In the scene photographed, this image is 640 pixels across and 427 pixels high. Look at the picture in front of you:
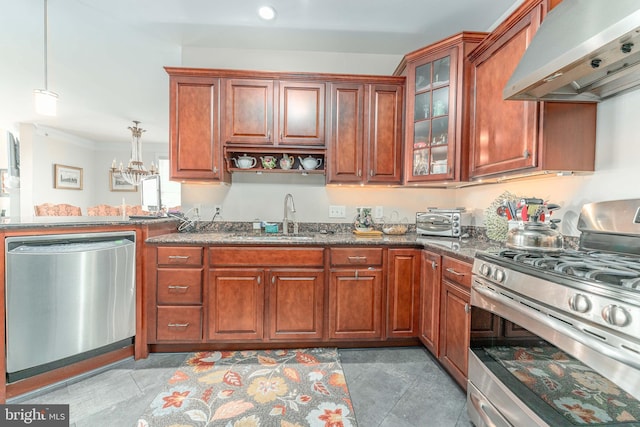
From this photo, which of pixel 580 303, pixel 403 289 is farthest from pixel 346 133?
pixel 580 303

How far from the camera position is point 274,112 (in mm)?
2438

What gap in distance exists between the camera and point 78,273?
1.76 metres

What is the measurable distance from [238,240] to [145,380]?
42.4 inches

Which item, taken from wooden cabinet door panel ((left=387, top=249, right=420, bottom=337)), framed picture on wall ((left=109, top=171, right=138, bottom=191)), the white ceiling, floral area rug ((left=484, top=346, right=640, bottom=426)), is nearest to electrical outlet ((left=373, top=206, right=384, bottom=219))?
wooden cabinet door panel ((left=387, top=249, right=420, bottom=337))

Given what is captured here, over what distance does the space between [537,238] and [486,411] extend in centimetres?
88

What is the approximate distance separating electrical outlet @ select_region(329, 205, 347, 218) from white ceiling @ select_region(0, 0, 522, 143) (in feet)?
5.29

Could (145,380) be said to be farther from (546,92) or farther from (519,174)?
(546,92)

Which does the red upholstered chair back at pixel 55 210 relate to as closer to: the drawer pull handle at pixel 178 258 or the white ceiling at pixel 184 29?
the white ceiling at pixel 184 29

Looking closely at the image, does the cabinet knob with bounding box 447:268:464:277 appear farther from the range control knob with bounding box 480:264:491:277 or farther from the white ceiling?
the white ceiling

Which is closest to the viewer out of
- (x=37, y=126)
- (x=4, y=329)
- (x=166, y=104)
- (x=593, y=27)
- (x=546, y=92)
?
(x=593, y=27)

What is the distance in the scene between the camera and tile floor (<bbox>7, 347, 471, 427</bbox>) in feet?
4.90

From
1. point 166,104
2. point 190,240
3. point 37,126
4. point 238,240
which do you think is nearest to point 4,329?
point 190,240

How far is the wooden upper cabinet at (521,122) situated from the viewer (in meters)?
1.51

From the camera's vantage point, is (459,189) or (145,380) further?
(459,189)
